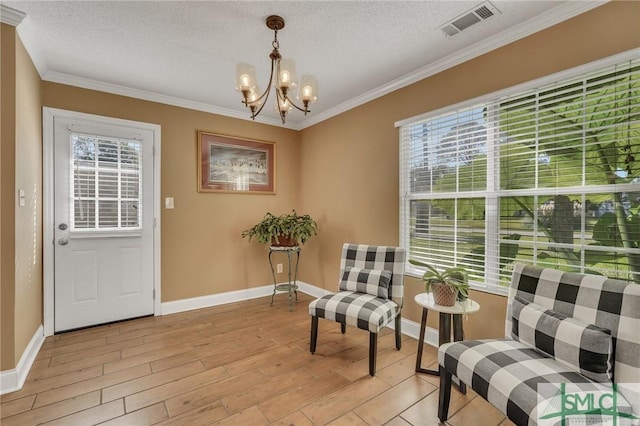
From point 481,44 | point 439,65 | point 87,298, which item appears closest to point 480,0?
point 481,44

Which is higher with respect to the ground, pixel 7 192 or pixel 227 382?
pixel 7 192

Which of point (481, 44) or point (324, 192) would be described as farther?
point (324, 192)

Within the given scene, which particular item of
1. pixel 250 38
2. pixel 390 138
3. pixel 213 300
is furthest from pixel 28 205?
pixel 390 138

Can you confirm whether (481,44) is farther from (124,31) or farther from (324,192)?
(124,31)

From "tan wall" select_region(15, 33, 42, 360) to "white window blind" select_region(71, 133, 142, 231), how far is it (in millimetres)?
281

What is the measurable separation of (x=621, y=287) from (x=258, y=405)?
6.63 ft

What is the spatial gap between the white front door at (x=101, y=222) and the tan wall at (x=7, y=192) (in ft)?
3.13

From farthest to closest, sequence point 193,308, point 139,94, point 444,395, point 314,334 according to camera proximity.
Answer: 1. point 193,308
2. point 139,94
3. point 314,334
4. point 444,395

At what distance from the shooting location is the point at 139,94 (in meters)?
3.18

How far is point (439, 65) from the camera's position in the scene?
253 cm

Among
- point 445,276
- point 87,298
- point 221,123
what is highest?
point 221,123

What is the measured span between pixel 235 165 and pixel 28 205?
2032mm

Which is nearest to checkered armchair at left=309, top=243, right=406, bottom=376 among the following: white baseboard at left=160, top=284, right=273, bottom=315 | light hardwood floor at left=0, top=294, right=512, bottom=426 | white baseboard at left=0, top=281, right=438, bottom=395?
light hardwood floor at left=0, top=294, right=512, bottom=426

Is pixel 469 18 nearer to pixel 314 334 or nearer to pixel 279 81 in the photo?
pixel 279 81
